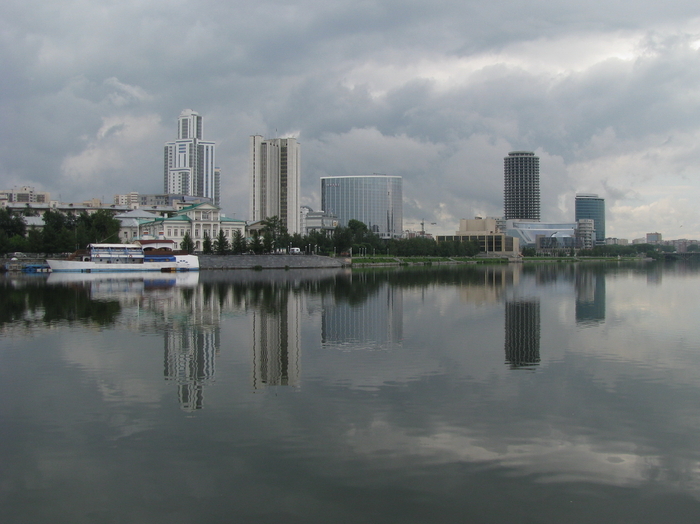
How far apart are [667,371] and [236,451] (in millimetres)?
12103

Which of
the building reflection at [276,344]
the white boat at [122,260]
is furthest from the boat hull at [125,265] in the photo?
the building reflection at [276,344]

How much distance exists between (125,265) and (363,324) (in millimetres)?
57072

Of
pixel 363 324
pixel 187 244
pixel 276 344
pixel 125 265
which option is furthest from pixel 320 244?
pixel 276 344

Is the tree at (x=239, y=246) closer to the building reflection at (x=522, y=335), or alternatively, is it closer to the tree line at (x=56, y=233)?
the tree line at (x=56, y=233)

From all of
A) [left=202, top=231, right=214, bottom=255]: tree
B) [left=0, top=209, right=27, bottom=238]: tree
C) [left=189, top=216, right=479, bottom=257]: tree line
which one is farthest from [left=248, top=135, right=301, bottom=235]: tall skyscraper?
[left=0, top=209, right=27, bottom=238]: tree

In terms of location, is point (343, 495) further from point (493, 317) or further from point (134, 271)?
point (134, 271)

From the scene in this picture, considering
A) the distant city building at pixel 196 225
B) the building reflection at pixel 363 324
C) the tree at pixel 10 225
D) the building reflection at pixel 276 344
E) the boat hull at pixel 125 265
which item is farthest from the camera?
the distant city building at pixel 196 225

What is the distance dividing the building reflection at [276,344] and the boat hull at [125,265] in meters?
45.7

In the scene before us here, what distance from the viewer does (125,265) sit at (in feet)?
247

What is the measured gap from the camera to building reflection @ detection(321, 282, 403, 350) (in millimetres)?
20891

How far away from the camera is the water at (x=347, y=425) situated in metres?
8.38

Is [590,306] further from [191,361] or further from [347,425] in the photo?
[347,425]

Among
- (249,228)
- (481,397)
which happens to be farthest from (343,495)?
(249,228)

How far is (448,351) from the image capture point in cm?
1903
